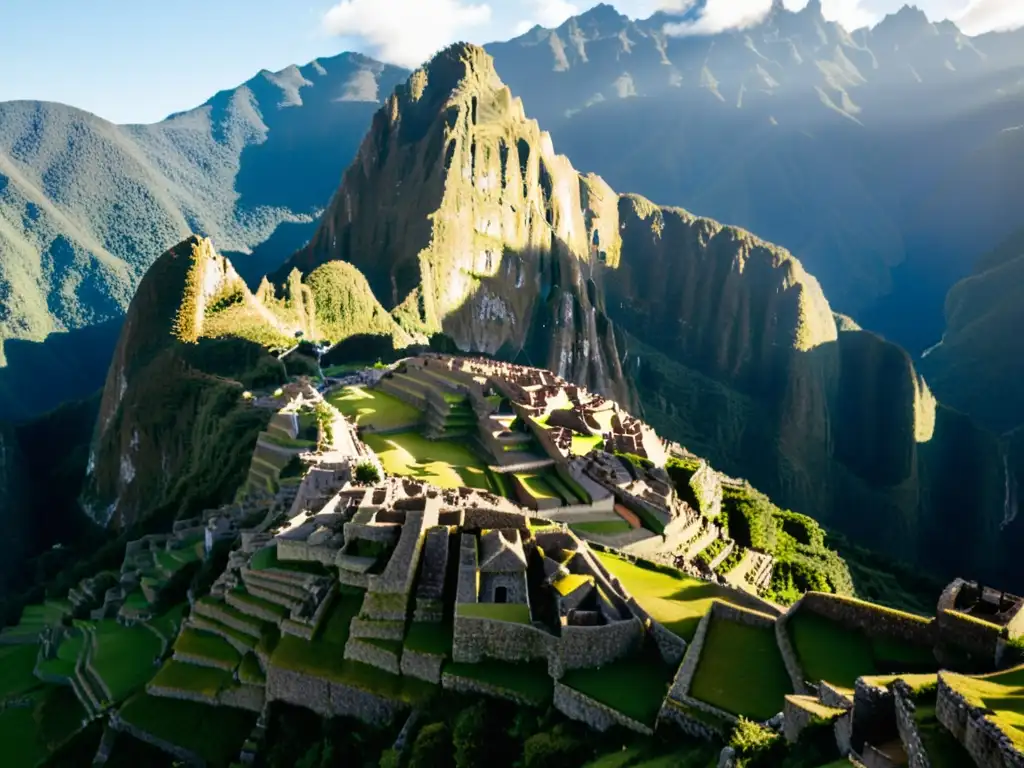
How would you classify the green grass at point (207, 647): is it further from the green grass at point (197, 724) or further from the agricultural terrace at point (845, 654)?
the agricultural terrace at point (845, 654)

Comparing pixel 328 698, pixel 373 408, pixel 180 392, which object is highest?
pixel 373 408

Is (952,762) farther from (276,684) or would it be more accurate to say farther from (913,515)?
(913,515)

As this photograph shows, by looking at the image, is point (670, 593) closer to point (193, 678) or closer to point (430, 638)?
point (430, 638)

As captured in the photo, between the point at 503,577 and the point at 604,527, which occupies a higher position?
the point at 503,577

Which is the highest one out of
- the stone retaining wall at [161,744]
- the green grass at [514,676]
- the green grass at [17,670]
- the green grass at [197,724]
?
the green grass at [514,676]

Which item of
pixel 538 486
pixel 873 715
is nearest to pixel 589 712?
pixel 873 715

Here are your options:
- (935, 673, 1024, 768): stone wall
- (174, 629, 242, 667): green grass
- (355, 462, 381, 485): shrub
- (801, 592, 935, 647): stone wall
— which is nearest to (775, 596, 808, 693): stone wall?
(801, 592, 935, 647): stone wall

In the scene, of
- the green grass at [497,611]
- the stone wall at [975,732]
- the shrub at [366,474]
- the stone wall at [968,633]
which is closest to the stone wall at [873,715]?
the stone wall at [975,732]
